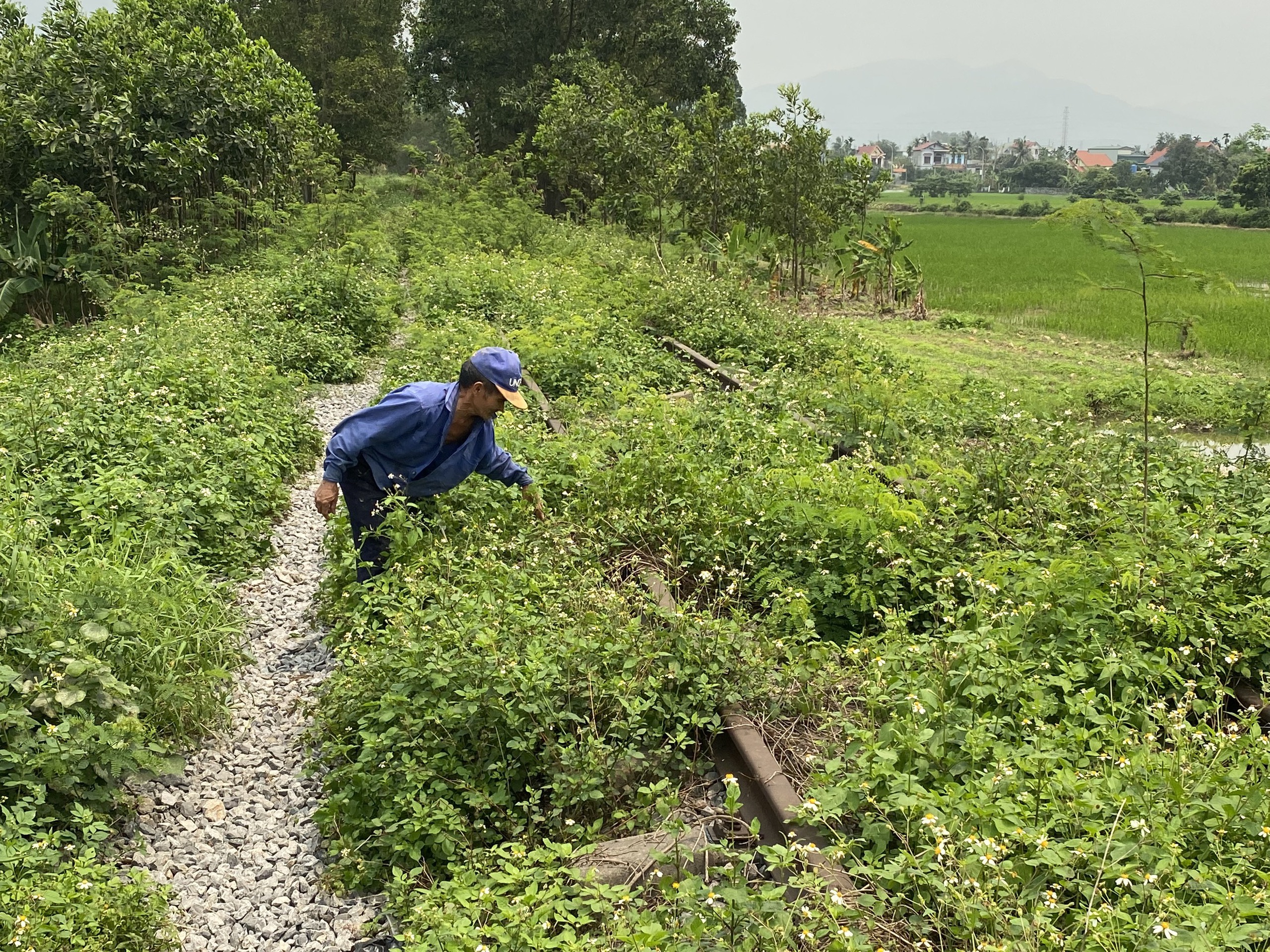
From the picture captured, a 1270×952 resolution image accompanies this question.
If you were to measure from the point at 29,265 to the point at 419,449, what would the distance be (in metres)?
12.2

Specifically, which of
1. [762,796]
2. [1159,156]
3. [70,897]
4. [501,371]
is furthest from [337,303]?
[1159,156]

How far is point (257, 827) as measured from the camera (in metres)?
3.99

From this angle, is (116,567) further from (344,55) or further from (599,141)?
(344,55)

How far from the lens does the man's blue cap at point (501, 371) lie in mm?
4711

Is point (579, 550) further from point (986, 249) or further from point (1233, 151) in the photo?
point (1233, 151)

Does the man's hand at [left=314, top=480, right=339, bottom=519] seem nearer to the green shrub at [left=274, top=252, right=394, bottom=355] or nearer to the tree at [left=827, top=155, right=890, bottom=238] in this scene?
the green shrub at [left=274, top=252, right=394, bottom=355]

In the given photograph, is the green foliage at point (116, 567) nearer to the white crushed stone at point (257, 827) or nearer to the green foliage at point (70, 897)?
the green foliage at point (70, 897)

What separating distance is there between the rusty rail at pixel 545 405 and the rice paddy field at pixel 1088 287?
411 centimetres

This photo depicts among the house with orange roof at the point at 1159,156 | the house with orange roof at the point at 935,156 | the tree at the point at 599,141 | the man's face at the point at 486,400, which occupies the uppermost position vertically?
the house with orange roof at the point at 935,156

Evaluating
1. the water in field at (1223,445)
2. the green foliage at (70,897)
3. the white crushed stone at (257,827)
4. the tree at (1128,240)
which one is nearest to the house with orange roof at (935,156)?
the water in field at (1223,445)

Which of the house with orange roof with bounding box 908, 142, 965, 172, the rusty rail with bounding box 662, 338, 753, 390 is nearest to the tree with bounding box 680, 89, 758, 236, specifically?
the rusty rail with bounding box 662, 338, 753, 390

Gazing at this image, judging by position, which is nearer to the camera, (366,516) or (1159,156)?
(366,516)

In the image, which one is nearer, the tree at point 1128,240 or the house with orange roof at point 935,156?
the tree at point 1128,240

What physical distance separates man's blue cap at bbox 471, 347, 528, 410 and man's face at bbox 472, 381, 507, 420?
0.23 ft
